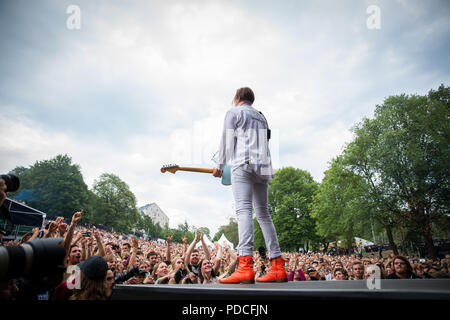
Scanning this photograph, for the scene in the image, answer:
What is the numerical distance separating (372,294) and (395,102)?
76.0ft

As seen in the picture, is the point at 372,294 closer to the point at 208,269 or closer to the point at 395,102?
the point at 208,269

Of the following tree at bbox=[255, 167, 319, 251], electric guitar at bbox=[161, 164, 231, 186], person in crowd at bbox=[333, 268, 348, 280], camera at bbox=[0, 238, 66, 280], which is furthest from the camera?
tree at bbox=[255, 167, 319, 251]

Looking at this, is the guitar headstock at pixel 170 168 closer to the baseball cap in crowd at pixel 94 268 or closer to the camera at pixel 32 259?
the baseball cap in crowd at pixel 94 268

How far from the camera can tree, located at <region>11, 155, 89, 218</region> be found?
4184 centimetres

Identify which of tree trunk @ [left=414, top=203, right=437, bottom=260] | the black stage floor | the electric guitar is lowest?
tree trunk @ [left=414, top=203, right=437, bottom=260]

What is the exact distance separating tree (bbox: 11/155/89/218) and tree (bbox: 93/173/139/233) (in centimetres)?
669

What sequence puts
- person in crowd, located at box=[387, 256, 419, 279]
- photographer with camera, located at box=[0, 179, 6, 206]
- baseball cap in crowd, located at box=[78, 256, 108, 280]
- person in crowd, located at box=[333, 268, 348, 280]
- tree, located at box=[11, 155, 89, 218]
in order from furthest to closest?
tree, located at box=[11, 155, 89, 218]
person in crowd, located at box=[333, 268, 348, 280]
person in crowd, located at box=[387, 256, 419, 279]
baseball cap in crowd, located at box=[78, 256, 108, 280]
photographer with camera, located at box=[0, 179, 6, 206]

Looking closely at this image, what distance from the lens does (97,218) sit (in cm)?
5172

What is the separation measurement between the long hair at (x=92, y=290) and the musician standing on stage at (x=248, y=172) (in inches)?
41.1

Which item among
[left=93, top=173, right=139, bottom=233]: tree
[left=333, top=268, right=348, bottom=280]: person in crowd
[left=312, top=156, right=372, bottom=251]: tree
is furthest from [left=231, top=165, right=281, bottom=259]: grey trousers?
[left=93, top=173, right=139, bottom=233]: tree

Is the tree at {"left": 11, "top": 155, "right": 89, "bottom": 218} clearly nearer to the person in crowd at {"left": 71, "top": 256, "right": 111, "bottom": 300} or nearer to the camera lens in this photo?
the person in crowd at {"left": 71, "top": 256, "right": 111, "bottom": 300}

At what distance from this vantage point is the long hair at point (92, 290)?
204cm

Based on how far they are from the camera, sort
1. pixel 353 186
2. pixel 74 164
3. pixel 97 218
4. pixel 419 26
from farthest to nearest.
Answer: pixel 97 218 < pixel 74 164 < pixel 353 186 < pixel 419 26
